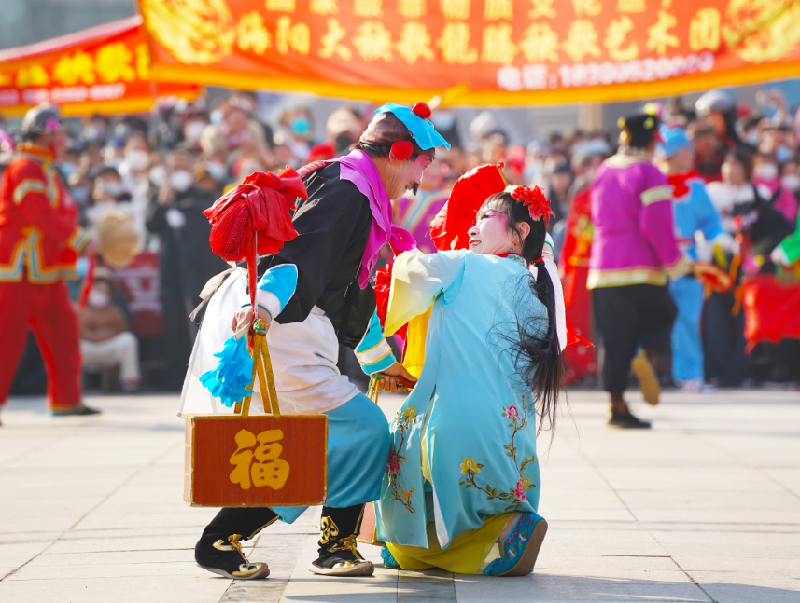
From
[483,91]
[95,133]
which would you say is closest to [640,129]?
[483,91]

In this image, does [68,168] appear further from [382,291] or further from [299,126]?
[382,291]

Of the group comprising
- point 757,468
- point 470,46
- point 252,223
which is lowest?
point 757,468

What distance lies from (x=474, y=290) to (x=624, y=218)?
3871mm

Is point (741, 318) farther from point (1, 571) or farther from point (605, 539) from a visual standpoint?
point (1, 571)

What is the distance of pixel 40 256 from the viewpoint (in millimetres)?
7824

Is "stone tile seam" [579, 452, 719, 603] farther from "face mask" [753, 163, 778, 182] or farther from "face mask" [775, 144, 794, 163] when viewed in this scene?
"face mask" [775, 144, 794, 163]

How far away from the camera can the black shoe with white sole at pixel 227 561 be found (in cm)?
344

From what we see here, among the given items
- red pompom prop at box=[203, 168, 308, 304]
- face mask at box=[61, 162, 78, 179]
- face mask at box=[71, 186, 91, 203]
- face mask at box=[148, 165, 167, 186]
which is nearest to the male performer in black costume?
red pompom prop at box=[203, 168, 308, 304]

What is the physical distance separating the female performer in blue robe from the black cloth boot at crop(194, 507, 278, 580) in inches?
16.5

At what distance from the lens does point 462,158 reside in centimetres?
1148

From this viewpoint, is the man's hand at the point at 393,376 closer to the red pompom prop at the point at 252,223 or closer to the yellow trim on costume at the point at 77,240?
the red pompom prop at the point at 252,223

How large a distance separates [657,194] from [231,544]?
4502 millimetres

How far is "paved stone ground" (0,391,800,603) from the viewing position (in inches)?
131

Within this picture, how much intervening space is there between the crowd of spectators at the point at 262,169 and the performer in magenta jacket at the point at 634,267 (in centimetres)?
122
